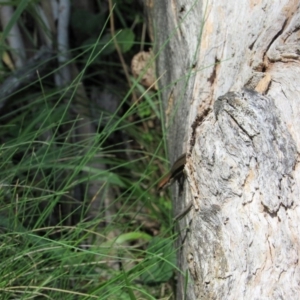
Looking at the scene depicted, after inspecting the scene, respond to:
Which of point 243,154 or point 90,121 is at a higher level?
point 243,154

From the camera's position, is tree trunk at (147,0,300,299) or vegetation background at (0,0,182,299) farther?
vegetation background at (0,0,182,299)

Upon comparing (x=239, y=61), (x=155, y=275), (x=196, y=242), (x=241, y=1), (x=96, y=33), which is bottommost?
(x=155, y=275)

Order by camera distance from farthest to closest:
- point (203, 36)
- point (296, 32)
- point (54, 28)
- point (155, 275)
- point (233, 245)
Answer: point (54, 28) → point (155, 275) → point (203, 36) → point (296, 32) → point (233, 245)

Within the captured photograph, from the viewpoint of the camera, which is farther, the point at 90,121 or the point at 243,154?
the point at 90,121

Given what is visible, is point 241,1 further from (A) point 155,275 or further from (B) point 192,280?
(A) point 155,275

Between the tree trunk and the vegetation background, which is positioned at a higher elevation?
the tree trunk

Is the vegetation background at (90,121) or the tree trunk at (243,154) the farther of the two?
the vegetation background at (90,121)

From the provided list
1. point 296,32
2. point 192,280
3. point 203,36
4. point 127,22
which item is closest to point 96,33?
point 127,22

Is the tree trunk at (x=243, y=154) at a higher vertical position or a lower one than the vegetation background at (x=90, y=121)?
higher
